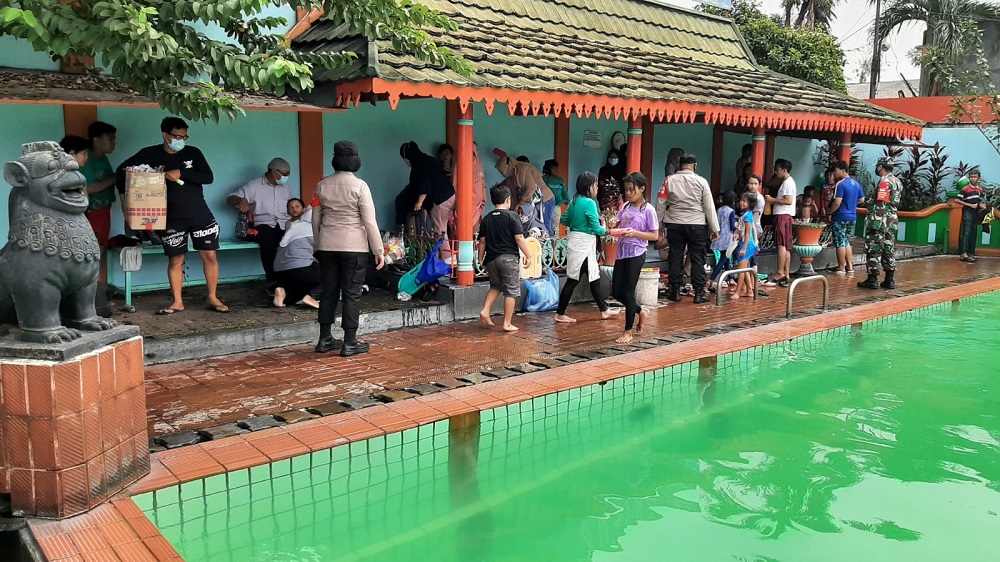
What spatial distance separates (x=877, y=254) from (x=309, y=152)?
8.03m

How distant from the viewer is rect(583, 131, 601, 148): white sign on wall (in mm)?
12859

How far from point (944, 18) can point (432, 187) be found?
2479 cm

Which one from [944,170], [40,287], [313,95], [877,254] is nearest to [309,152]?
[313,95]

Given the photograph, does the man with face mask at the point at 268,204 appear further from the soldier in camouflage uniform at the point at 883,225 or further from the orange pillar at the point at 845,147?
the orange pillar at the point at 845,147

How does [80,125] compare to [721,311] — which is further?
[721,311]

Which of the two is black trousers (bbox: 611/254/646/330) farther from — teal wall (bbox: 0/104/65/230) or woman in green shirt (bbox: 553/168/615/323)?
teal wall (bbox: 0/104/65/230)

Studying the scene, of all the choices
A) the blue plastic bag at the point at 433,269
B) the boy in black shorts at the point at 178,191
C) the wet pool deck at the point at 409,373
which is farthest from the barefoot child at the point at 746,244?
the boy in black shorts at the point at 178,191

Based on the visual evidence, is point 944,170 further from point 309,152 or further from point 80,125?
point 80,125

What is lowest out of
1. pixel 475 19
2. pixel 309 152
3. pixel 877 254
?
pixel 877 254

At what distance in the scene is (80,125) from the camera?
26.6 ft

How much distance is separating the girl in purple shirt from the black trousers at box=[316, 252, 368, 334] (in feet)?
8.44

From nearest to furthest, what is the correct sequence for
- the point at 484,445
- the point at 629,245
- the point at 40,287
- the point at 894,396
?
the point at 40,287
the point at 484,445
the point at 894,396
the point at 629,245

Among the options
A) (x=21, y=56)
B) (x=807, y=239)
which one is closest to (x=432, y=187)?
(x=21, y=56)

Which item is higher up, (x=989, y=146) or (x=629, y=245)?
(x=989, y=146)
